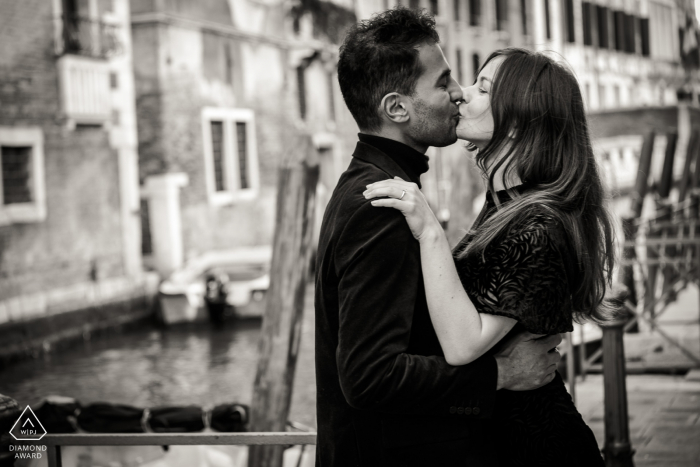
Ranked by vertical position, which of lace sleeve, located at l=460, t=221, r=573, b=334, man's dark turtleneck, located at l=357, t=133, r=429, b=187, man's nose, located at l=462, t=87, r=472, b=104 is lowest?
lace sleeve, located at l=460, t=221, r=573, b=334

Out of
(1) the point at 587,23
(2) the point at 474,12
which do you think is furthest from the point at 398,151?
(1) the point at 587,23

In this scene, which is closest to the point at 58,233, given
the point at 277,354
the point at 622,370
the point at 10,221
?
the point at 10,221

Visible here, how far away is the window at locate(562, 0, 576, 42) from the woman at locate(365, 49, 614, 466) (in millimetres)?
32585

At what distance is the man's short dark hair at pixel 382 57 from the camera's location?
1.66 meters

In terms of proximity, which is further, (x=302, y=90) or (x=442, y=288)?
(x=302, y=90)

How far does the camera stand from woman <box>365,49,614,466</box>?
1.58 metres

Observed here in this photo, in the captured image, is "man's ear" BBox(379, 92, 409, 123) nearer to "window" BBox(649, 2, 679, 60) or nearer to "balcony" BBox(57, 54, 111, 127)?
"balcony" BBox(57, 54, 111, 127)

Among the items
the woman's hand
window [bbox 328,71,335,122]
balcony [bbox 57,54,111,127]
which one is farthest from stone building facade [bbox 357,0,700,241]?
the woman's hand

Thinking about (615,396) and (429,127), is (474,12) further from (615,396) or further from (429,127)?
(429,127)

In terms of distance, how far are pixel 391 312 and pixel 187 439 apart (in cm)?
113

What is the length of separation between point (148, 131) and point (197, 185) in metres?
1.40

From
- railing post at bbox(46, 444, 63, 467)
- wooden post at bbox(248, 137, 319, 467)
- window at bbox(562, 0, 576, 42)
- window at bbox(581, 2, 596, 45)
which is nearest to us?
railing post at bbox(46, 444, 63, 467)

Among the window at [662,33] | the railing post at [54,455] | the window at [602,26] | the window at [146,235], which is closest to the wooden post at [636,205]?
the railing post at [54,455]

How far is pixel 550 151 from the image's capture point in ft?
5.66
